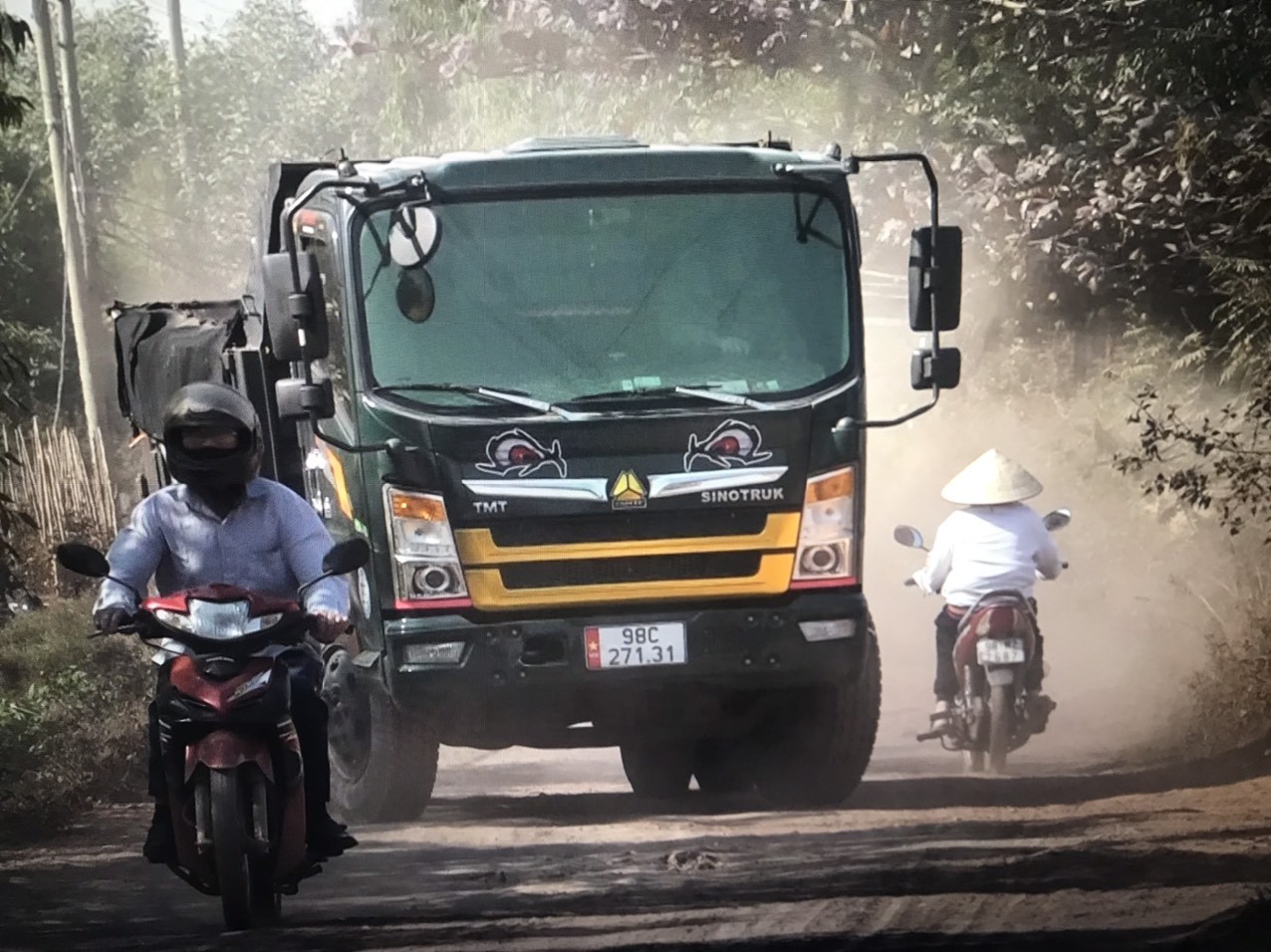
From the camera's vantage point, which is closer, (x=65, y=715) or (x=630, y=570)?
(x=630, y=570)

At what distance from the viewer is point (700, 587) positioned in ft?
30.5

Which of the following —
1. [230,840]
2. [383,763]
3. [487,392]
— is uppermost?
[487,392]

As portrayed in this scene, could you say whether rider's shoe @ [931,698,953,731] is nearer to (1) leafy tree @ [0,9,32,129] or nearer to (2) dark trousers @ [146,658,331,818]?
(2) dark trousers @ [146,658,331,818]

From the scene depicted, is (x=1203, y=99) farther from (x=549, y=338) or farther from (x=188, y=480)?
(x=188, y=480)

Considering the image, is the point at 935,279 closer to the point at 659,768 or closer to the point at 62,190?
the point at 659,768

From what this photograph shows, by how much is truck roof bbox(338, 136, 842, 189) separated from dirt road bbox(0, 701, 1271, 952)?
267 cm

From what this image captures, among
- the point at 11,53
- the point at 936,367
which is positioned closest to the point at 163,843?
the point at 11,53

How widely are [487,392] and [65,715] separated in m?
4.47

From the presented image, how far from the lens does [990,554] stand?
38.6 feet

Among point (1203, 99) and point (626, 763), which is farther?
point (1203, 99)

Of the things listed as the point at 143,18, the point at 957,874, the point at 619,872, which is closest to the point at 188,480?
the point at 619,872

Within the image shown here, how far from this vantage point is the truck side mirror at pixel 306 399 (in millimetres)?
9188

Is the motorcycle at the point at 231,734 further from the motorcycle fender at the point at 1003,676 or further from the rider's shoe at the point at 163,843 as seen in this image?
the motorcycle fender at the point at 1003,676

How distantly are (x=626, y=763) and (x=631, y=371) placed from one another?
2645 mm
